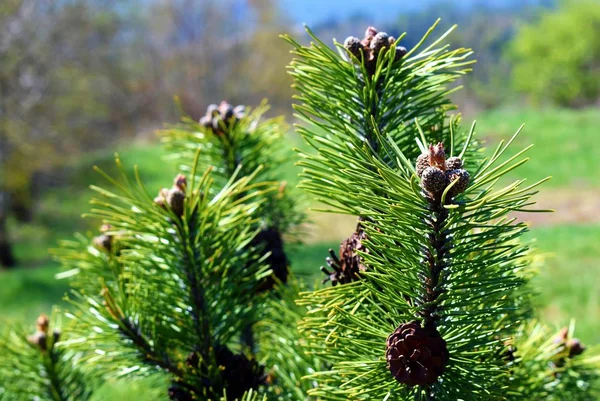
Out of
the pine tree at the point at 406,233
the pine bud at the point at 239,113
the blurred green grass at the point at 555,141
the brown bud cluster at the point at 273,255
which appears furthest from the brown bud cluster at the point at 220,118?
the blurred green grass at the point at 555,141

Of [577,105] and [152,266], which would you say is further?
[577,105]

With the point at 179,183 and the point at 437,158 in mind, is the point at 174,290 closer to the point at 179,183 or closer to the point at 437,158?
the point at 179,183

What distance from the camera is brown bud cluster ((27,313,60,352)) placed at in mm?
826

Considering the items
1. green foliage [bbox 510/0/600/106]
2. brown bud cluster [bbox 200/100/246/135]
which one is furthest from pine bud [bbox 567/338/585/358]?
green foliage [bbox 510/0/600/106]

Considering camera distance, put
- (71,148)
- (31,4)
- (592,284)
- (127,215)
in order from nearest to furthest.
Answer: (127,215) < (592,284) < (31,4) < (71,148)

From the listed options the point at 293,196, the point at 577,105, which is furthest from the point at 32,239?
the point at 577,105

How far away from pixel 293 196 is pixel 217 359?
1.22 feet

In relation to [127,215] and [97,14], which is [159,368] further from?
[97,14]

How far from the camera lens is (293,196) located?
991 mm

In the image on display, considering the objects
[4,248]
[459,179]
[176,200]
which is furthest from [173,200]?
[4,248]

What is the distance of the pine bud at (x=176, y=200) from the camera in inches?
24.2

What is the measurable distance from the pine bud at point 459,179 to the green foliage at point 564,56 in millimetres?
22682

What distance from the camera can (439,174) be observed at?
0.41 metres

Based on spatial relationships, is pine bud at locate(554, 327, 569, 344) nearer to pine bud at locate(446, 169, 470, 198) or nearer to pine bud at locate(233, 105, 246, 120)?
pine bud at locate(446, 169, 470, 198)
